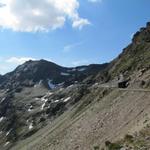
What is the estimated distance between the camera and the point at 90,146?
6216 centimetres

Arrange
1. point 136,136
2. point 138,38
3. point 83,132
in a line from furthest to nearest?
point 138,38
point 83,132
point 136,136

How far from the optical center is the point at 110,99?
9194cm

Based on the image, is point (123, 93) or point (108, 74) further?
point (108, 74)

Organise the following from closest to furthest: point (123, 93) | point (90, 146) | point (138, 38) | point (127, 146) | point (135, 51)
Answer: point (127, 146), point (90, 146), point (123, 93), point (135, 51), point (138, 38)

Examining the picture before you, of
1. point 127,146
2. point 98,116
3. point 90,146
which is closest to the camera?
point 127,146

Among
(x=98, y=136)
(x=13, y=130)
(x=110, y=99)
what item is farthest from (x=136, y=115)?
(x=13, y=130)

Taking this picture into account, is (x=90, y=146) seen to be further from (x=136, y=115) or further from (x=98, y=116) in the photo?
(x=98, y=116)

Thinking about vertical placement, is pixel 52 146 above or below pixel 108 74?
below

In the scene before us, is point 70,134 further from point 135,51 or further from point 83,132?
point 135,51

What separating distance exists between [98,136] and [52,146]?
68.5ft

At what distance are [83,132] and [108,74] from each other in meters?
109

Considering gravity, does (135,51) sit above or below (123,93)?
above

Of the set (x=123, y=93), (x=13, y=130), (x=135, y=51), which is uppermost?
(x=135, y=51)

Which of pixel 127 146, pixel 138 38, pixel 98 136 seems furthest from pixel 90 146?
pixel 138 38
